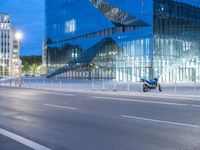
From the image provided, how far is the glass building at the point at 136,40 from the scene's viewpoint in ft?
197

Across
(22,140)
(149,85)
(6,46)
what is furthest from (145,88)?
(6,46)

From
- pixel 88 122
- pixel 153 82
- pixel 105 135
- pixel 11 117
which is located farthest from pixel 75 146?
pixel 153 82

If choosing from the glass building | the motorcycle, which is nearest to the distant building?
the glass building

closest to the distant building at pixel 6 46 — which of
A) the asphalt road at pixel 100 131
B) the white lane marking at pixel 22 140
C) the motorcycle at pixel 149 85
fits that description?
the motorcycle at pixel 149 85

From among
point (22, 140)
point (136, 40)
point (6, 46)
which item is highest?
point (6, 46)

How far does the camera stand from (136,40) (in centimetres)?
6244

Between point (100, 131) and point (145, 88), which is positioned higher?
point (145, 88)

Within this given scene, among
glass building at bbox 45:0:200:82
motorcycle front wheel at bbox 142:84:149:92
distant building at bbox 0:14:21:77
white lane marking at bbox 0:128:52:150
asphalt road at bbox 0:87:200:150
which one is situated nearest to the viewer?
white lane marking at bbox 0:128:52:150

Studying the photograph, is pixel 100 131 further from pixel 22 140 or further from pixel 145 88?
pixel 145 88

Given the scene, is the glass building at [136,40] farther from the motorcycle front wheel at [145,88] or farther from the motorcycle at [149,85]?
the motorcycle front wheel at [145,88]

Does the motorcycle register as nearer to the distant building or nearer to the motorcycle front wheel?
the motorcycle front wheel

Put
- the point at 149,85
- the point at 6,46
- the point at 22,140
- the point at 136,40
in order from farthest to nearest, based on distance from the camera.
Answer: the point at 6,46, the point at 136,40, the point at 149,85, the point at 22,140

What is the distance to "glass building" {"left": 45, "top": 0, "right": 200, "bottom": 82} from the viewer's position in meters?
60.1

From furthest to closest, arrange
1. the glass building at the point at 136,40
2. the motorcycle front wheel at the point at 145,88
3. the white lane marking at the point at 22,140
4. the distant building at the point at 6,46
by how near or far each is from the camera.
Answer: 1. the distant building at the point at 6,46
2. the glass building at the point at 136,40
3. the motorcycle front wheel at the point at 145,88
4. the white lane marking at the point at 22,140
